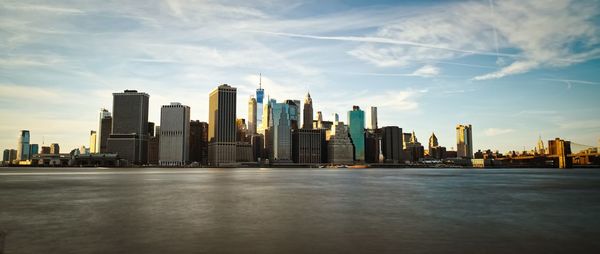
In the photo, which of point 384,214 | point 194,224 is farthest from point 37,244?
point 384,214

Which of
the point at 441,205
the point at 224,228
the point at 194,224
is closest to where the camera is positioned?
the point at 224,228

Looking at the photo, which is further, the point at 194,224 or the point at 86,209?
the point at 86,209

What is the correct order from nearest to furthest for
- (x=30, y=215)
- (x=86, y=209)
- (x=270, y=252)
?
(x=270, y=252) < (x=30, y=215) < (x=86, y=209)

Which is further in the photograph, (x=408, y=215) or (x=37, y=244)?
(x=408, y=215)

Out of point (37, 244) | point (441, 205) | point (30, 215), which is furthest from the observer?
point (441, 205)

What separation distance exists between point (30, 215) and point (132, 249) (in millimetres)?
20793

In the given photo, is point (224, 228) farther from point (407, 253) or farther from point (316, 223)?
point (407, 253)

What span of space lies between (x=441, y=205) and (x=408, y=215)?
423 inches

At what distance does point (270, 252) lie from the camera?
2281cm

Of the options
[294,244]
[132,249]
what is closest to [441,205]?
[294,244]

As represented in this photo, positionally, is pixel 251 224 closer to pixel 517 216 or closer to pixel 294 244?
pixel 294 244

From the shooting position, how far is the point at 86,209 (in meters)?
42.4

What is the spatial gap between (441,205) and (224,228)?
27421mm

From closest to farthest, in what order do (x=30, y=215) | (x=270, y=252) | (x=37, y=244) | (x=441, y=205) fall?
1. (x=270, y=252)
2. (x=37, y=244)
3. (x=30, y=215)
4. (x=441, y=205)
